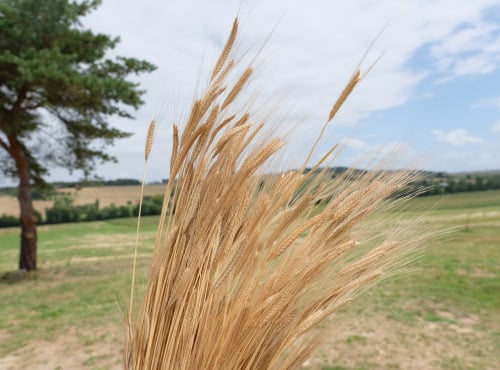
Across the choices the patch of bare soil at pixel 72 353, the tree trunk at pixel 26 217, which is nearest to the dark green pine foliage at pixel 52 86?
the tree trunk at pixel 26 217

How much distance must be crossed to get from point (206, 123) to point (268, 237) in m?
0.28

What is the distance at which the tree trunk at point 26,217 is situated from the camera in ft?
37.3

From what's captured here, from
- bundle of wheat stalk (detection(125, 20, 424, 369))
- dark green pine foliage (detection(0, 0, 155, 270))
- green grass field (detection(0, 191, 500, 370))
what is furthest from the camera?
dark green pine foliage (detection(0, 0, 155, 270))

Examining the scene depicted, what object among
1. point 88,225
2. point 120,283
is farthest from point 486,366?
point 88,225

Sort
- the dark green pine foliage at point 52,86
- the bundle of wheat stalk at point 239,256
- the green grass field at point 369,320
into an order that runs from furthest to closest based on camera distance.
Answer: the dark green pine foliage at point 52,86
the green grass field at point 369,320
the bundle of wheat stalk at point 239,256

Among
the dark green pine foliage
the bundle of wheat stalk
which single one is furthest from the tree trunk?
the bundle of wheat stalk

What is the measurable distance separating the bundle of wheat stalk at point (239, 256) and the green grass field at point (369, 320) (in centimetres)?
22

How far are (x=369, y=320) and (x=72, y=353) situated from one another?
4.24 metres

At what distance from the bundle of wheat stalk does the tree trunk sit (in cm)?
1233

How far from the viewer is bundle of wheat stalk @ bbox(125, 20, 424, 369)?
78 centimetres

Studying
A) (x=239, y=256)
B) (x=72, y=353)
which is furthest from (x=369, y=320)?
(x=239, y=256)

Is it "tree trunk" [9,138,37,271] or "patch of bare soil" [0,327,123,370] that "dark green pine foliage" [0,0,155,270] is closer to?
"tree trunk" [9,138,37,271]

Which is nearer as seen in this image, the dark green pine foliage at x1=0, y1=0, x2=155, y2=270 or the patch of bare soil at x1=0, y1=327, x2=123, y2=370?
the patch of bare soil at x1=0, y1=327, x2=123, y2=370

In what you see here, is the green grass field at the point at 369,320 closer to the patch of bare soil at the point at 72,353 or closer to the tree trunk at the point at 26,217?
the patch of bare soil at the point at 72,353
